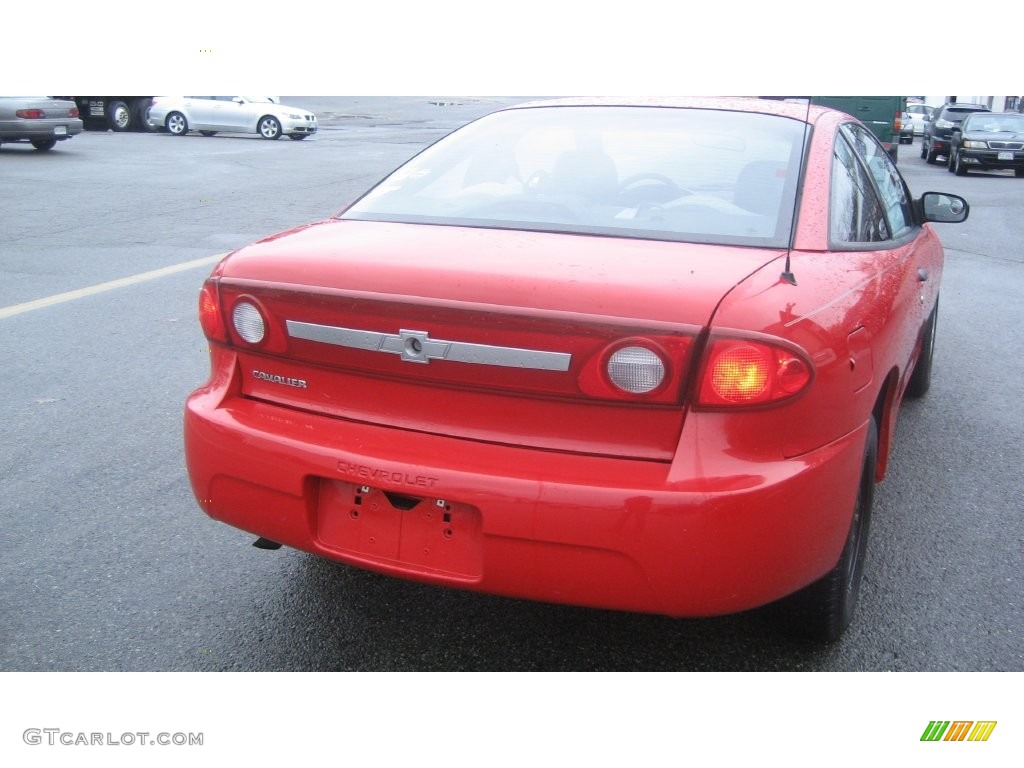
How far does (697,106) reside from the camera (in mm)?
3273

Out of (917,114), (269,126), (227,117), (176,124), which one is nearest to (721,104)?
(269,126)

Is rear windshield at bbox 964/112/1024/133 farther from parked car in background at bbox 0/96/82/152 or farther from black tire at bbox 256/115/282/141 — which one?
parked car in background at bbox 0/96/82/152

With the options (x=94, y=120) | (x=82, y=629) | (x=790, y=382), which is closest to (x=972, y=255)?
Answer: (x=790, y=382)

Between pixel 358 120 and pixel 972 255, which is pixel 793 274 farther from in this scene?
pixel 358 120

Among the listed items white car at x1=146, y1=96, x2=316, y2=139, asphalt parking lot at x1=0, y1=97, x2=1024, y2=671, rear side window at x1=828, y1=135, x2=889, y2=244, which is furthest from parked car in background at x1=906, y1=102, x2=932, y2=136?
rear side window at x1=828, y1=135, x2=889, y2=244

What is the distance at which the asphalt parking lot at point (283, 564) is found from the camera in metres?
2.72

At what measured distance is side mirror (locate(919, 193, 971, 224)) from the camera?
13.0 ft

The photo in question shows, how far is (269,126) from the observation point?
23719mm

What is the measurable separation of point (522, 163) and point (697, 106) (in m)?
0.64

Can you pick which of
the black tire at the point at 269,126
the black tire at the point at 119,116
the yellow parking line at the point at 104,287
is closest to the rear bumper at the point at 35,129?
the black tire at the point at 269,126

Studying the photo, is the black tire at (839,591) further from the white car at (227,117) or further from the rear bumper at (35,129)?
the white car at (227,117)

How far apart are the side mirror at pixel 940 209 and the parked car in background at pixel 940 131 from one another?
20.5 meters
